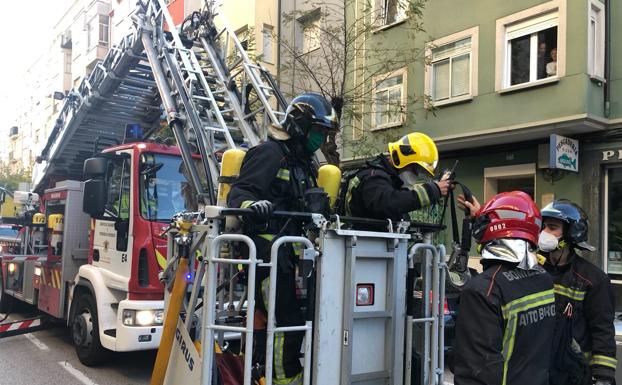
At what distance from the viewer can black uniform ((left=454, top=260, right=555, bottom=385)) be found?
2225mm

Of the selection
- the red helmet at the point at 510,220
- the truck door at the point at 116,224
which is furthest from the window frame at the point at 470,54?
the red helmet at the point at 510,220

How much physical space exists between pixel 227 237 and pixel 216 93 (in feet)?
12.7

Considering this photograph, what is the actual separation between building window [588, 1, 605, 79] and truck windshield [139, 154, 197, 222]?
939 cm

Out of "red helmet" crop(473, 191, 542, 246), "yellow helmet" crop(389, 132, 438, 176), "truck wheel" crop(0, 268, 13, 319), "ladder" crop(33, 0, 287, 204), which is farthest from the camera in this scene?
"truck wheel" crop(0, 268, 13, 319)

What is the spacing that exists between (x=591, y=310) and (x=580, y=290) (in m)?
0.13

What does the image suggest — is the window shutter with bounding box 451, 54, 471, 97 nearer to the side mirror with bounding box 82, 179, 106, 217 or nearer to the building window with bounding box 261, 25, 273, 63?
the building window with bounding box 261, 25, 273, 63

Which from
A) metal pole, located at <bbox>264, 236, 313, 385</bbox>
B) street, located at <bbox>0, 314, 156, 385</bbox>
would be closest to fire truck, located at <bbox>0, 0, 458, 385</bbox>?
metal pole, located at <bbox>264, 236, 313, 385</bbox>

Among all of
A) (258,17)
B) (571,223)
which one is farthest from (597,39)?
(258,17)

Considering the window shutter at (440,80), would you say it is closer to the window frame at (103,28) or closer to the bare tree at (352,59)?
the bare tree at (352,59)

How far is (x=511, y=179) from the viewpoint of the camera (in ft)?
44.2

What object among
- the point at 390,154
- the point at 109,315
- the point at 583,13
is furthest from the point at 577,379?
the point at 583,13

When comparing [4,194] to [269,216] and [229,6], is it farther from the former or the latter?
[229,6]

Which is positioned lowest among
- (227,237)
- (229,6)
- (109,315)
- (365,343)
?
(109,315)

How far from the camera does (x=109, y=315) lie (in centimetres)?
588
